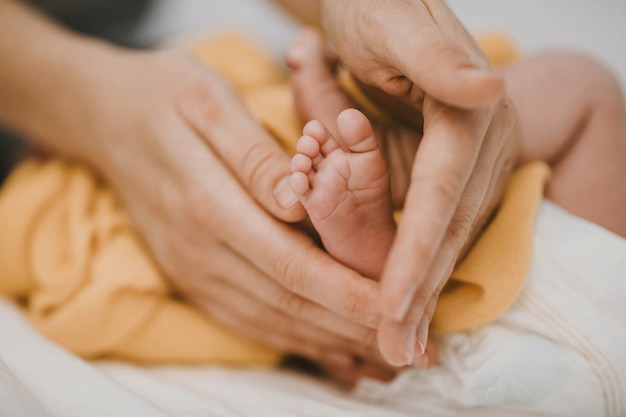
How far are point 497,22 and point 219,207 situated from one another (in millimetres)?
895

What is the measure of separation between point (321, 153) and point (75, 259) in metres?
0.41

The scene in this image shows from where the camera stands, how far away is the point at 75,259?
0.67m

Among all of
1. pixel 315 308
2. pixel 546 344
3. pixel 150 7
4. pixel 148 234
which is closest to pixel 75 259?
pixel 148 234

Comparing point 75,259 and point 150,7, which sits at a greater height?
point 150,7

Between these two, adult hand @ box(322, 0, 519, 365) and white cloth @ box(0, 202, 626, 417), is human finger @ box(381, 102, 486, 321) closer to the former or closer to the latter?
adult hand @ box(322, 0, 519, 365)

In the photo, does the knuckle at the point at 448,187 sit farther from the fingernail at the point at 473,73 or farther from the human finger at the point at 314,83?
the human finger at the point at 314,83

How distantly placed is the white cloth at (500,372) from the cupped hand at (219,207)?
0.09 m

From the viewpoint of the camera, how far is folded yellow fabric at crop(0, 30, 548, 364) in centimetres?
60

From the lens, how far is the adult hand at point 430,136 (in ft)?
1.13

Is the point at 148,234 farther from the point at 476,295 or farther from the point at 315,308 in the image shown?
the point at 476,295

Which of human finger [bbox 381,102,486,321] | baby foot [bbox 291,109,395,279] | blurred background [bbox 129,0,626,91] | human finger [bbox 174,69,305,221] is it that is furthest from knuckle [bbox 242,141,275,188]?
blurred background [bbox 129,0,626,91]

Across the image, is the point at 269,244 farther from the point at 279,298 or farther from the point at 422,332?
the point at 422,332

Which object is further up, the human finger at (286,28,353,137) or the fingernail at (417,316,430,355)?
the human finger at (286,28,353,137)

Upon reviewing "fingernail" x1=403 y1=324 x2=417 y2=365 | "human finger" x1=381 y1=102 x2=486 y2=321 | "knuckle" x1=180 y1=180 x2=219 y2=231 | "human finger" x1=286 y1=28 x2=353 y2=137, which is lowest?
"knuckle" x1=180 y1=180 x2=219 y2=231
